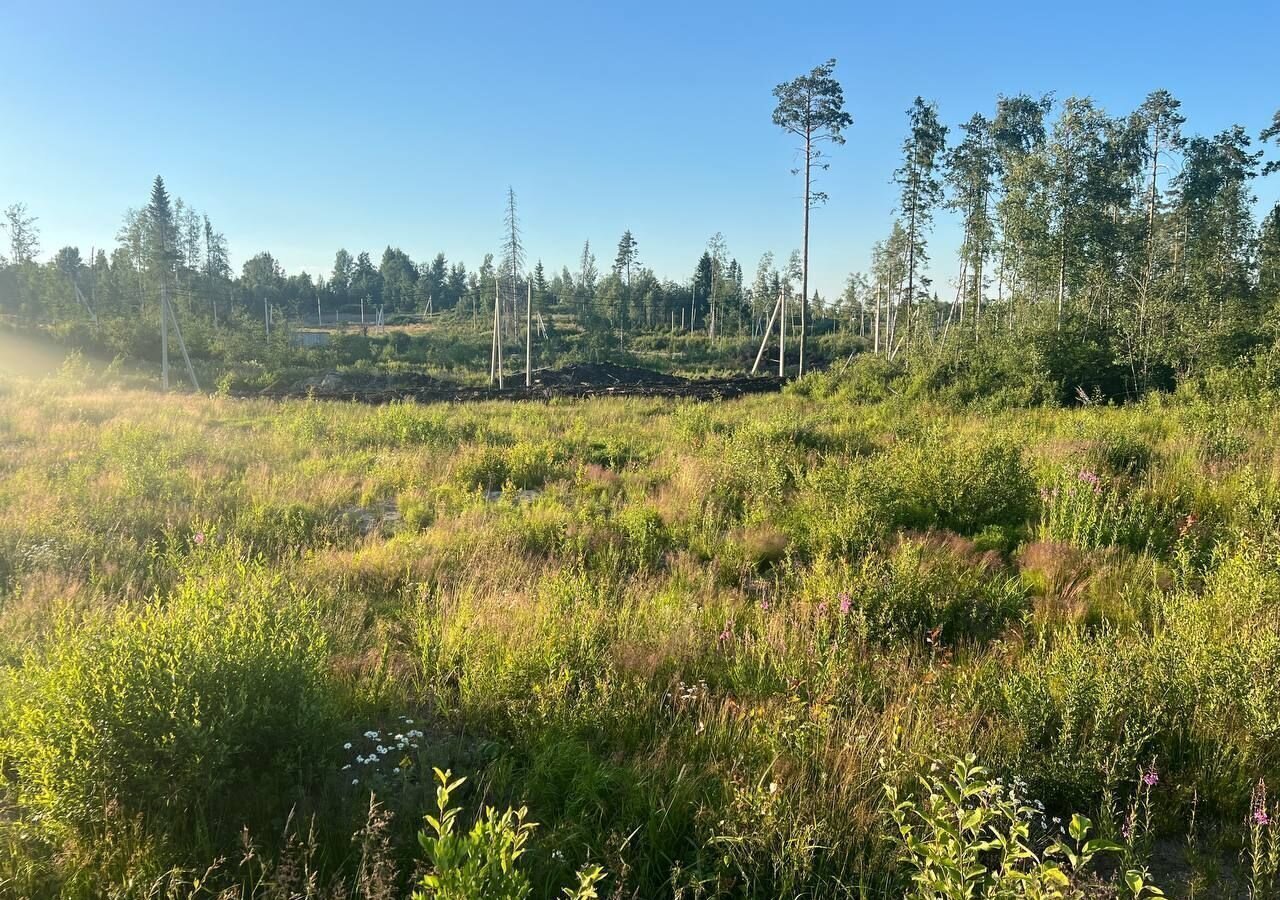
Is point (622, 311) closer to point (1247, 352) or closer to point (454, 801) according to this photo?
point (1247, 352)

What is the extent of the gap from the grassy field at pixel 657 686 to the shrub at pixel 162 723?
0.05 ft

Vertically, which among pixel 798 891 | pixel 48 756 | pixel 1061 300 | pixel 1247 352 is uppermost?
pixel 1061 300

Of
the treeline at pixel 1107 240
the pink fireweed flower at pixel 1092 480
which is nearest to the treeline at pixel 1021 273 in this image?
the treeline at pixel 1107 240

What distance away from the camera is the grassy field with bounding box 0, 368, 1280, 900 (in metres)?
2.29

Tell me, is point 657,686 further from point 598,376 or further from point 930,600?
point 598,376

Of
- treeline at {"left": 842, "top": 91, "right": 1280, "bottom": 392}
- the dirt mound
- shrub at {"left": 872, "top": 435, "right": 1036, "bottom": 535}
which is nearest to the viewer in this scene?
shrub at {"left": 872, "top": 435, "right": 1036, "bottom": 535}

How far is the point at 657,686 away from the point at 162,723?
7.13 ft

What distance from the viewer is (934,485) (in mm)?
6781

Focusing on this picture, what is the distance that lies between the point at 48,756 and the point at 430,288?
92548 millimetres

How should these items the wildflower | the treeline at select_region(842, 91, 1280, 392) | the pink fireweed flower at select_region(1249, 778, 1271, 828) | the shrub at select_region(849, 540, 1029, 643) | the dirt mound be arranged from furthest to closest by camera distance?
the dirt mound, the treeline at select_region(842, 91, 1280, 392), the shrub at select_region(849, 540, 1029, 643), the wildflower, the pink fireweed flower at select_region(1249, 778, 1271, 828)

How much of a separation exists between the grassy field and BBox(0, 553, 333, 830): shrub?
0.01 meters

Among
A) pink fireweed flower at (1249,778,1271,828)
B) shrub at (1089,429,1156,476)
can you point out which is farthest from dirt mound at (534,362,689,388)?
pink fireweed flower at (1249,778,1271,828)

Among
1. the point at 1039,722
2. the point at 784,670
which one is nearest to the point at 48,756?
the point at 784,670

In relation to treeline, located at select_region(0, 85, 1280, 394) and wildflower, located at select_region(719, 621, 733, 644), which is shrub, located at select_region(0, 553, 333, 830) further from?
treeline, located at select_region(0, 85, 1280, 394)
